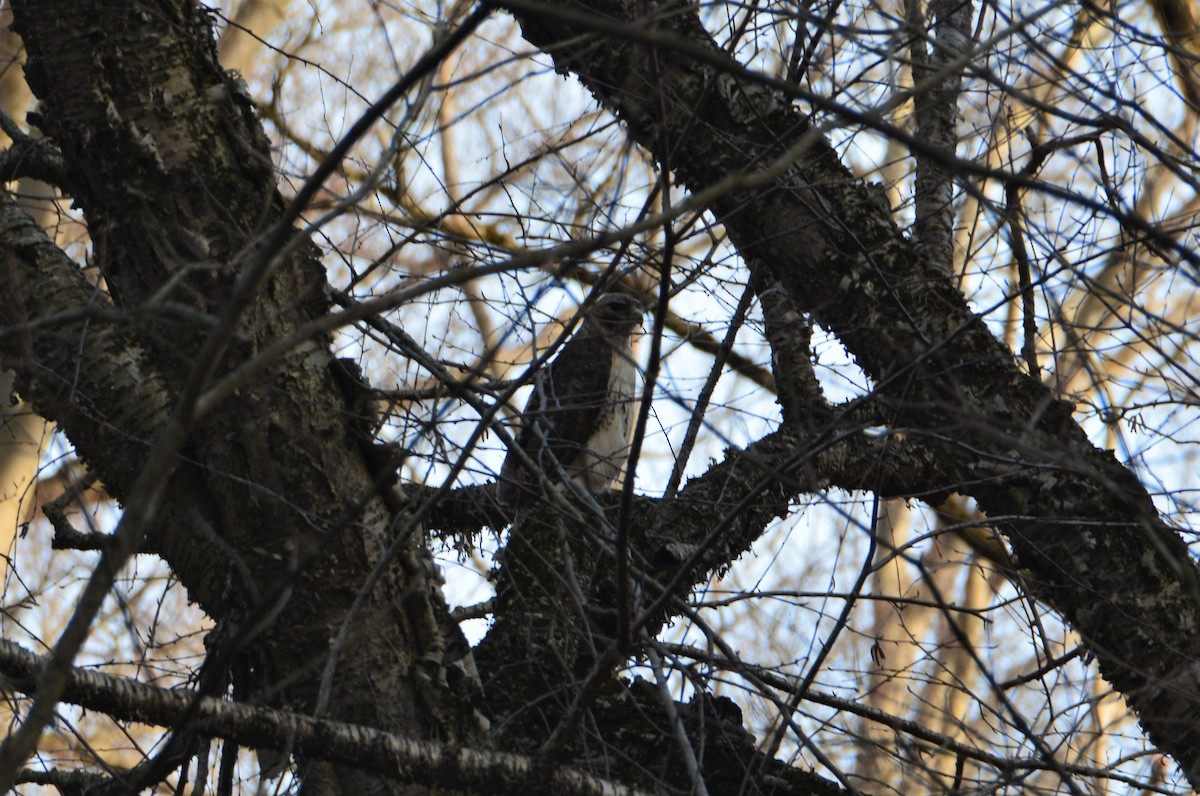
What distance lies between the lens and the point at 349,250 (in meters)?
2.96

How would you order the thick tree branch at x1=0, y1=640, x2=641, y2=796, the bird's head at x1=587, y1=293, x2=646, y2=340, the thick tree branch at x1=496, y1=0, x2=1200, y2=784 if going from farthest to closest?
the bird's head at x1=587, y1=293, x2=646, y2=340 → the thick tree branch at x1=496, y1=0, x2=1200, y2=784 → the thick tree branch at x1=0, y1=640, x2=641, y2=796

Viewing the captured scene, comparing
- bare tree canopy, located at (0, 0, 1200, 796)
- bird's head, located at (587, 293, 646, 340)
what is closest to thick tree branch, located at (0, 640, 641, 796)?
bare tree canopy, located at (0, 0, 1200, 796)

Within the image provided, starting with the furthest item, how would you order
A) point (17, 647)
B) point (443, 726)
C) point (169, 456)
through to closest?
point (443, 726) → point (17, 647) → point (169, 456)

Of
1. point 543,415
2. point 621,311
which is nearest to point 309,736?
point 543,415

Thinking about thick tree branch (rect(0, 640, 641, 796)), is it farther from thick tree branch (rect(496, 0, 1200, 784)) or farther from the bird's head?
the bird's head

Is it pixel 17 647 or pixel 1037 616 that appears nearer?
pixel 17 647

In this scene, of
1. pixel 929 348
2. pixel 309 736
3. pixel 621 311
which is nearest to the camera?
pixel 309 736

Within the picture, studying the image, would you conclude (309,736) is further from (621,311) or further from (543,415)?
(621,311)

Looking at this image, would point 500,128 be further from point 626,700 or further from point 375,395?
point 626,700

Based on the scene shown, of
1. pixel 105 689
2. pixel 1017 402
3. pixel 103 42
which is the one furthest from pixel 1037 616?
pixel 103 42

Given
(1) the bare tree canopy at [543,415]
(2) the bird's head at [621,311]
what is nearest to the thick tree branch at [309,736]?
(1) the bare tree canopy at [543,415]

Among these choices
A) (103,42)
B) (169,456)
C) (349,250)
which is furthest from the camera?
(349,250)

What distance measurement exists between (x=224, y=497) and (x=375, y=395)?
404mm

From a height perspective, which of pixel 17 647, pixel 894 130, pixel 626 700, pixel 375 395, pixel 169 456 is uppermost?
pixel 375 395
